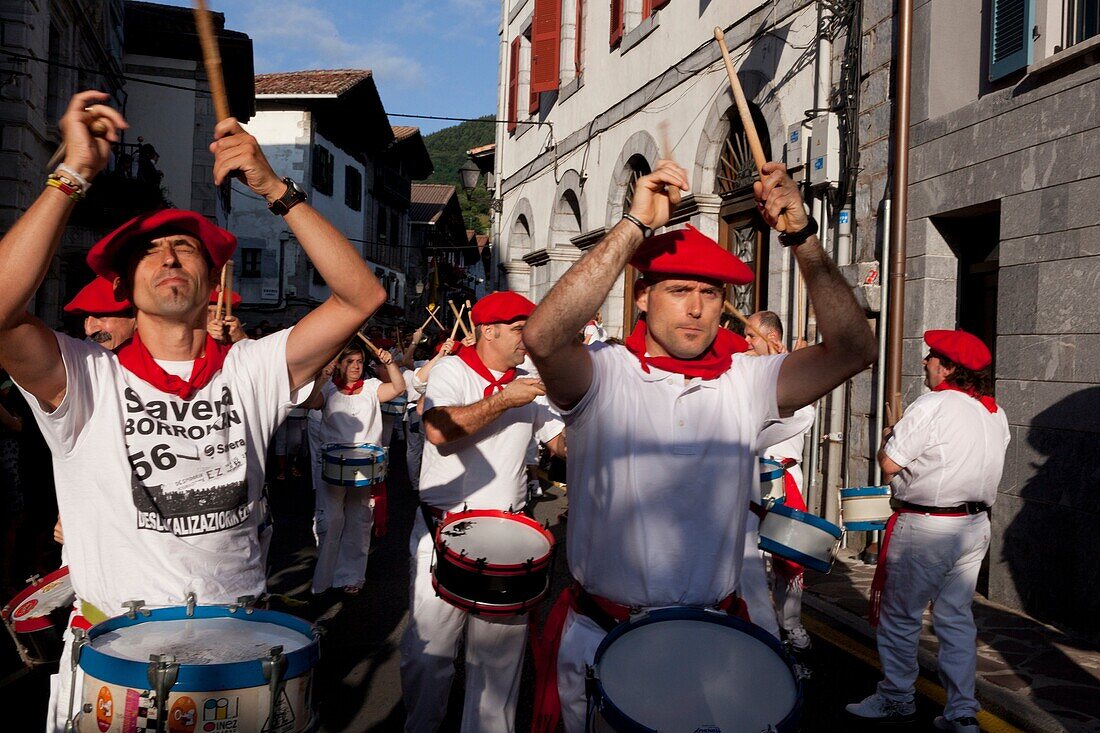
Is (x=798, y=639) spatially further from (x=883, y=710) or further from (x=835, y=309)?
(x=835, y=309)

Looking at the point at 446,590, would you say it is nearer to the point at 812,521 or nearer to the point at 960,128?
the point at 812,521

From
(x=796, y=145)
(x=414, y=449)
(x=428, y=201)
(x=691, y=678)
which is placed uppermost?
(x=428, y=201)

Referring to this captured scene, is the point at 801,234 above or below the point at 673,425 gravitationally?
above

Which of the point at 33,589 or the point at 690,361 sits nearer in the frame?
the point at 690,361

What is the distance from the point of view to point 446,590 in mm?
4172

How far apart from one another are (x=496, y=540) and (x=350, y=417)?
175 inches

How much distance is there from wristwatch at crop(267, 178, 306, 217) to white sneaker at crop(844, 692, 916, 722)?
159 inches

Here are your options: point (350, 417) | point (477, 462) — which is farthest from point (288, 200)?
point (350, 417)

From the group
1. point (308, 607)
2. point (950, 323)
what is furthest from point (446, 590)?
point (950, 323)

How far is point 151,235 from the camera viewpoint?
2975 mm

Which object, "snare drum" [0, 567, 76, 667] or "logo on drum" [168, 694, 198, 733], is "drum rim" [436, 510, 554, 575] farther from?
"logo on drum" [168, 694, 198, 733]

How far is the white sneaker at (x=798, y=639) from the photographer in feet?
20.8

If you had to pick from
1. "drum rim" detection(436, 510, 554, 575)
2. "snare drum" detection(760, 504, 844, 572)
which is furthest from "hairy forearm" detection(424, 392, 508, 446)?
"snare drum" detection(760, 504, 844, 572)

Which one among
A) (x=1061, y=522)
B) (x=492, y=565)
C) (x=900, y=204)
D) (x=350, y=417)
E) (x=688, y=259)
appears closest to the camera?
(x=688, y=259)
